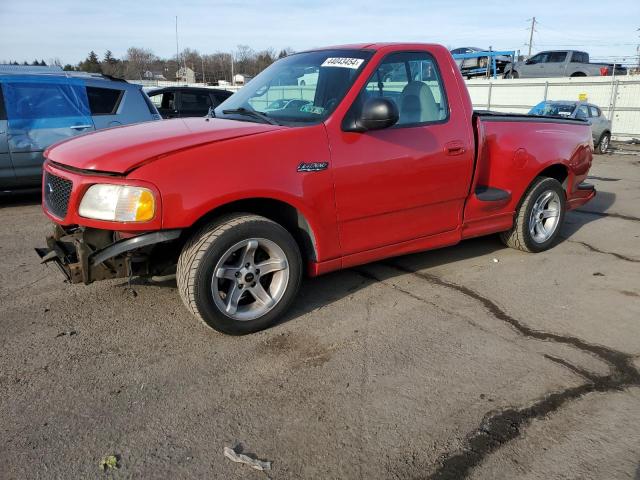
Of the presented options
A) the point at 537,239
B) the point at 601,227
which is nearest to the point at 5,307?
the point at 537,239

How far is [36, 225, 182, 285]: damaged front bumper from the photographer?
310 cm

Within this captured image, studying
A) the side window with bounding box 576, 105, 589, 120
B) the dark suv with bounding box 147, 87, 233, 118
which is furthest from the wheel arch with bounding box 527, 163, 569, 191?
the side window with bounding box 576, 105, 589, 120

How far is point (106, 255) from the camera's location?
10.3 ft

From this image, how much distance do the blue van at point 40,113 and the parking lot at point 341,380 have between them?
8.72 feet

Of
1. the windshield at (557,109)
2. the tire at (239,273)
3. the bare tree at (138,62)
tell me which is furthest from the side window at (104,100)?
the bare tree at (138,62)

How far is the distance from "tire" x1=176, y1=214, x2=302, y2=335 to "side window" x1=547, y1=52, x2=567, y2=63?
89.7ft

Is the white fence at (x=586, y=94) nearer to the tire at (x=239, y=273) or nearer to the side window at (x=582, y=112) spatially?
the side window at (x=582, y=112)

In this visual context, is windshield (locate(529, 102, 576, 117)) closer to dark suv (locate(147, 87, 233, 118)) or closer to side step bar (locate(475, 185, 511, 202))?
dark suv (locate(147, 87, 233, 118))

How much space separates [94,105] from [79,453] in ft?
20.0

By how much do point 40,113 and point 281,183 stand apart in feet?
16.8

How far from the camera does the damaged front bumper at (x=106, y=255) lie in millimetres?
3104

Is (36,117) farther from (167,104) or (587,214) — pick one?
(587,214)

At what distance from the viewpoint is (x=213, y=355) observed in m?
3.24

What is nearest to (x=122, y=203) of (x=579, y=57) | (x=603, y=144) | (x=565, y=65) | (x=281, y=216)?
(x=281, y=216)
